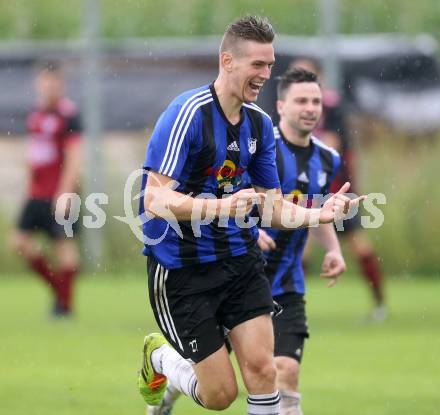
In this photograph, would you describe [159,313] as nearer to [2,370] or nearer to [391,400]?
[391,400]

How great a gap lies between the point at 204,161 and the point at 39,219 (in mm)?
6806

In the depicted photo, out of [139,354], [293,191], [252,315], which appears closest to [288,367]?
[252,315]

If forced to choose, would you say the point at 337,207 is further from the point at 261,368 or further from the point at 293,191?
the point at 293,191

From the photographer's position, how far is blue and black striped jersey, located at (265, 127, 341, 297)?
286 inches

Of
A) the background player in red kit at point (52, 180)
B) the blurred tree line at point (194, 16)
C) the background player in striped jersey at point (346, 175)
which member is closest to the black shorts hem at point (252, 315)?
the background player in striped jersey at point (346, 175)

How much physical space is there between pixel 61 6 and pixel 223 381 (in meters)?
12.1

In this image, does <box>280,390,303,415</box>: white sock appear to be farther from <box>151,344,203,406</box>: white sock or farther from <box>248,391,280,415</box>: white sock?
<box>248,391,280,415</box>: white sock

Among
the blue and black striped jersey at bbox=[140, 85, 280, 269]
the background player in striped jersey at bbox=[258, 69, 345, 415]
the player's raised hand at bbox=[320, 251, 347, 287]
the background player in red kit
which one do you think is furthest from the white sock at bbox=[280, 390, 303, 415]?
the background player in red kit

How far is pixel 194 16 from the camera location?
16.8 meters

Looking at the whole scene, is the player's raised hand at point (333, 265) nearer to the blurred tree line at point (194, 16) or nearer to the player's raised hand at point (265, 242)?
the player's raised hand at point (265, 242)

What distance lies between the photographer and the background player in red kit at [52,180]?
490 inches

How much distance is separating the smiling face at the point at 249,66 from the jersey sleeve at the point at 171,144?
0.28m

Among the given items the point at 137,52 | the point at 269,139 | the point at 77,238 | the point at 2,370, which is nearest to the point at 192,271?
the point at 269,139

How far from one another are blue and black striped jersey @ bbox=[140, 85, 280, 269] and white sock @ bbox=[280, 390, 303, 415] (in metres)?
0.96
